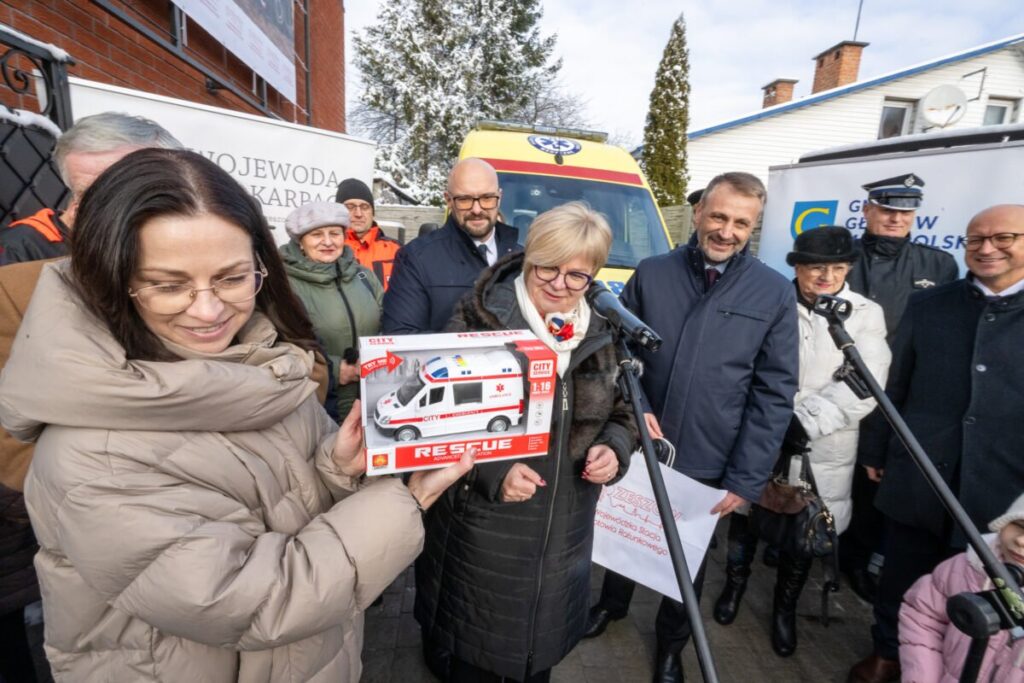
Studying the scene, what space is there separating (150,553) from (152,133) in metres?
1.67

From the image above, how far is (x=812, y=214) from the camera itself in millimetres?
5293

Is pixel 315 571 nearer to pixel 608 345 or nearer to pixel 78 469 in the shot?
pixel 78 469

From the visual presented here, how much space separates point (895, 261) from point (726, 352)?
7.38 ft

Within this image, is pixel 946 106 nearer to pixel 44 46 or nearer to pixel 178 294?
pixel 178 294

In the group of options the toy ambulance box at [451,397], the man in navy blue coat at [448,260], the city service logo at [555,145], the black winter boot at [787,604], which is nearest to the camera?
the toy ambulance box at [451,397]

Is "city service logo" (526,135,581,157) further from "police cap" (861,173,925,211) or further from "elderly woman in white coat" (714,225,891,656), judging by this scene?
"elderly woman in white coat" (714,225,891,656)

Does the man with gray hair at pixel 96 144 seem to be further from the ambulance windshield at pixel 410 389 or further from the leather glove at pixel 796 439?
the leather glove at pixel 796 439

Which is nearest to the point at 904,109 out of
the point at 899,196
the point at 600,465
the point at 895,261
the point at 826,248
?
the point at 899,196

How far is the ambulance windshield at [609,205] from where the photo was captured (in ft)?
15.2

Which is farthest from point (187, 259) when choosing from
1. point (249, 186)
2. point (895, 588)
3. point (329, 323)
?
point (249, 186)

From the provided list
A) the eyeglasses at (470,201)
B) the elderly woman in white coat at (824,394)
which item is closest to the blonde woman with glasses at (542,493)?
the eyeglasses at (470,201)

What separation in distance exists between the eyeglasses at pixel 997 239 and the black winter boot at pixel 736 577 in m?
1.94

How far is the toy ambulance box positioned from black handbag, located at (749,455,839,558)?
2.05 meters

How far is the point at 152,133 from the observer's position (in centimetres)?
184
